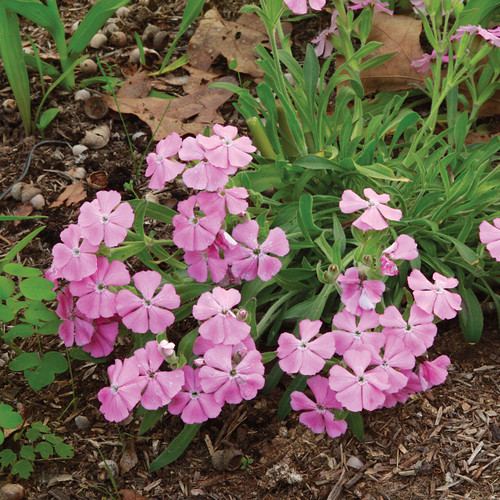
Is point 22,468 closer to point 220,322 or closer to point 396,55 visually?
point 220,322

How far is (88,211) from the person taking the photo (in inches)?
59.2

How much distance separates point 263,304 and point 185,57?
1279mm

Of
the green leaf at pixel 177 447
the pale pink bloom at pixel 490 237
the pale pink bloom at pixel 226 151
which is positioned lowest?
the green leaf at pixel 177 447

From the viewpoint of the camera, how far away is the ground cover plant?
144cm

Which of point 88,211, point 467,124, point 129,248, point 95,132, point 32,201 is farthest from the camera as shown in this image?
point 95,132

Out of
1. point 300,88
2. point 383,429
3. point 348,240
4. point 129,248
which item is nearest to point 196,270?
point 129,248

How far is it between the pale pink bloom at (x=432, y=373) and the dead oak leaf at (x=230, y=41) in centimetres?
153

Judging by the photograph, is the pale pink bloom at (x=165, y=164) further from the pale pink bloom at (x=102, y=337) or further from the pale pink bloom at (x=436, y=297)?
the pale pink bloom at (x=436, y=297)

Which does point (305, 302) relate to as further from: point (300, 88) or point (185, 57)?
point (185, 57)

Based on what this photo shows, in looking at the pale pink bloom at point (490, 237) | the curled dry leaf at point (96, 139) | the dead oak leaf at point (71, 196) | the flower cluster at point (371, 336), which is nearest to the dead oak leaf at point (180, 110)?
the curled dry leaf at point (96, 139)

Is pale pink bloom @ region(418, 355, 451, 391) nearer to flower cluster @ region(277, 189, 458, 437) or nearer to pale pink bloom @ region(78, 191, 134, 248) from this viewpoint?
flower cluster @ region(277, 189, 458, 437)

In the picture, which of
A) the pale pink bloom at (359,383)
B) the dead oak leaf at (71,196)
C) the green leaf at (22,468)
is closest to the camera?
the pale pink bloom at (359,383)

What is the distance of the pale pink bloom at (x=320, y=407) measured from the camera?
1558mm

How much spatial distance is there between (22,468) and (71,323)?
0.36 meters
